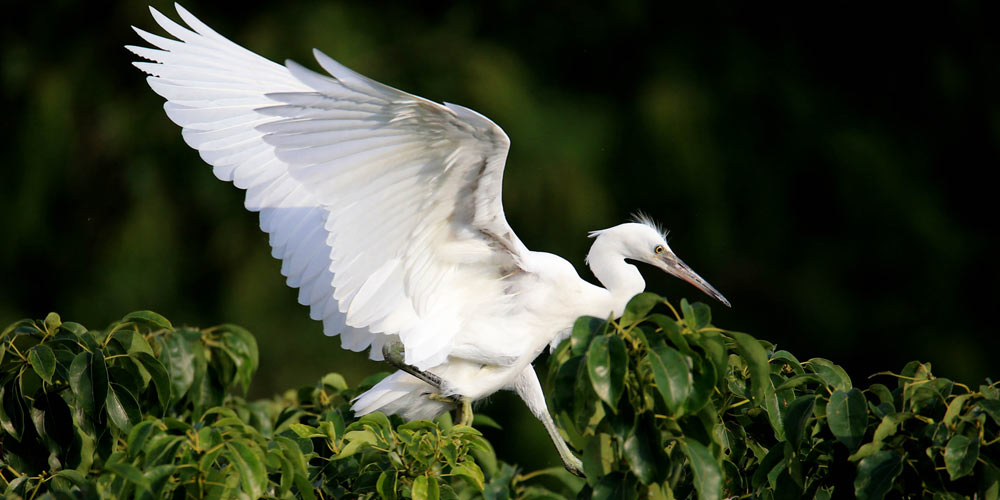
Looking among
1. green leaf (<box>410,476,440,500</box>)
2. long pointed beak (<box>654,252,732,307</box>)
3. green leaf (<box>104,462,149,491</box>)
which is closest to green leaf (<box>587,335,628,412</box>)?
green leaf (<box>410,476,440,500</box>)

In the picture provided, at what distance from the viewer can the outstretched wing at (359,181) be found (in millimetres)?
1734

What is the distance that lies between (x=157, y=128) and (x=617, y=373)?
4915 mm

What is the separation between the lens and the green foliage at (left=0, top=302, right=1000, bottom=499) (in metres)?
1.27

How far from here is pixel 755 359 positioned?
1.35m

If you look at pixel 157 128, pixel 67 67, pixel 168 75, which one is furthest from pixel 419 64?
pixel 168 75

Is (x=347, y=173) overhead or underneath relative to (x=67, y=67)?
underneath

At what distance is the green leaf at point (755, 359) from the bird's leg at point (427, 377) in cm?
89

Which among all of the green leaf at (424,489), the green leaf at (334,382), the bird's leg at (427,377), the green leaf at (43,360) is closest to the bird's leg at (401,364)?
the bird's leg at (427,377)

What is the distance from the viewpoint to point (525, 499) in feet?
6.80

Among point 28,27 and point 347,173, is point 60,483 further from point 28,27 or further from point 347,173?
point 28,27

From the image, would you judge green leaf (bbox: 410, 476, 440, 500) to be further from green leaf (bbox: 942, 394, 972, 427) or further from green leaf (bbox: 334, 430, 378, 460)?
green leaf (bbox: 942, 394, 972, 427)

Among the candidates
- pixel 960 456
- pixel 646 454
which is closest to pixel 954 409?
pixel 960 456

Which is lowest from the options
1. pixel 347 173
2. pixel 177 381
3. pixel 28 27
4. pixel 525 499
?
pixel 525 499

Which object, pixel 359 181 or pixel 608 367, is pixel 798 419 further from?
pixel 359 181
